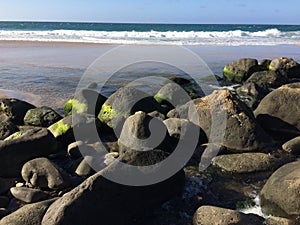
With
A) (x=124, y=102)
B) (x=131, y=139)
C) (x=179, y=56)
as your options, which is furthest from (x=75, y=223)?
(x=179, y=56)

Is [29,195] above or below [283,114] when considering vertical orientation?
below

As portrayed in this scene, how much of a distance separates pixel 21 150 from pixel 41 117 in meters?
2.11

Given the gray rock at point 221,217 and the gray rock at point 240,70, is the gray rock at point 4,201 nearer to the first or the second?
the gray rock at point 221,217

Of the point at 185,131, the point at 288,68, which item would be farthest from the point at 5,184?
the point at 288,68

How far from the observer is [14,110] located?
7652mm

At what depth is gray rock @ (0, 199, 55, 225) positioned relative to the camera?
384cm

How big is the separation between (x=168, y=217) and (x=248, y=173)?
1721 millimetres

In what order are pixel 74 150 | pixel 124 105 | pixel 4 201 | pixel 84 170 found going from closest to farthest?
pixel 4 201 < pixel 84 170 < pixel 74 150 < pixel 124 105

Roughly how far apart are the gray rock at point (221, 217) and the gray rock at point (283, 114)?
10.7 ft

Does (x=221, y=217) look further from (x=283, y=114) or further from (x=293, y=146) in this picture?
(x=283, y=114)

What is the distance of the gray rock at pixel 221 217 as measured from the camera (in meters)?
3.94

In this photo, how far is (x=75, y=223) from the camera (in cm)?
374

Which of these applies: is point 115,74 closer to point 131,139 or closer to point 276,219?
point 131,139

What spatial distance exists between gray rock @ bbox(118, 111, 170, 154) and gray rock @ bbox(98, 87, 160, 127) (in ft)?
4.77
